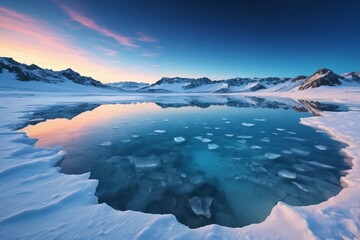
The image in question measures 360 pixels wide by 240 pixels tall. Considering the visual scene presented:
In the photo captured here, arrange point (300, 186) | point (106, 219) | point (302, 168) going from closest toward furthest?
point (106, 219) < point (300, 186) < point (302, 168)

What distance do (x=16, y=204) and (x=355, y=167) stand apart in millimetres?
8469

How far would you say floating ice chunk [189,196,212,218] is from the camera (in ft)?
11.7

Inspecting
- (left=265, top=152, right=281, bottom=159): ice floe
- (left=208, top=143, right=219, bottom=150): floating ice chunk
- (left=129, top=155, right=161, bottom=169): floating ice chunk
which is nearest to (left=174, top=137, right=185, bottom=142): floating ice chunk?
(left=208, top=143, right=219, bottom=150): floating ice chunk

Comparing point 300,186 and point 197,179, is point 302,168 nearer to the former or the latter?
point 300,186

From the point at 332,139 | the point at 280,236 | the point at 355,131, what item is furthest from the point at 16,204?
the point at 355,131

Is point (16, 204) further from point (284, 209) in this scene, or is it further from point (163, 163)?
point (284, 209)

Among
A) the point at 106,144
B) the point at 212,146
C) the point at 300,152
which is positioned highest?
the point at 300,152

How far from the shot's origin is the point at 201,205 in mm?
3811

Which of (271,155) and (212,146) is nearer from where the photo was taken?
(271,155)

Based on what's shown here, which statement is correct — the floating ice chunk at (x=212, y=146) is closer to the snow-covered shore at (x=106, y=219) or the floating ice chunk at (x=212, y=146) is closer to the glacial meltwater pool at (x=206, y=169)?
the glacial meltwater pool at (x=206, y=169)

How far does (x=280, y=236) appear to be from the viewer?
2.58 metres

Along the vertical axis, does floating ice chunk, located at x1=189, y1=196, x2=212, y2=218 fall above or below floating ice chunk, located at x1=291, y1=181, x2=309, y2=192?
below

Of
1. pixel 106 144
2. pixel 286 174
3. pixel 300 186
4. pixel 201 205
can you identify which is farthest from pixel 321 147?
pixel 106 144

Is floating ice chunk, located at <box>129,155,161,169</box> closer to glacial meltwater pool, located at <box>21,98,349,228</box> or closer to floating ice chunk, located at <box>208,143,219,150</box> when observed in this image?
glacial meltwater pool, located at <box>21,98,349,228</box>
